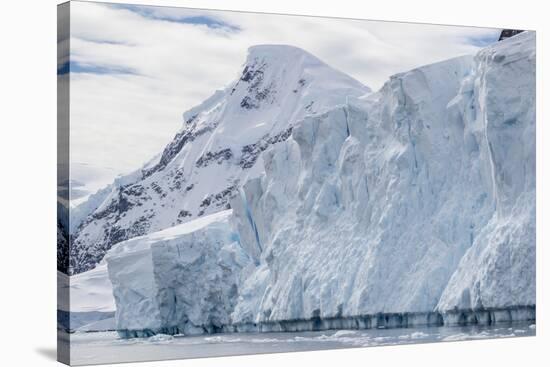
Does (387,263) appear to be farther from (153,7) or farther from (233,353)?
(153,7)

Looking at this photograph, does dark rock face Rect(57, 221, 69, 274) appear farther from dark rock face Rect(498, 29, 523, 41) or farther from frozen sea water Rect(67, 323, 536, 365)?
dark rock face Rect(498, 29, 523, 41)

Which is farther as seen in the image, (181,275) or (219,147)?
(219,147)

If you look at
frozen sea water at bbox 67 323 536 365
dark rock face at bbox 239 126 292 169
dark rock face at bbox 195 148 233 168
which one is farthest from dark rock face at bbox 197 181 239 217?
frozen sea water at bbox 67 323 536 365

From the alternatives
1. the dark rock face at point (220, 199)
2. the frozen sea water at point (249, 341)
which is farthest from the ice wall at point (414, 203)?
the dark rock face at point (220, 199)

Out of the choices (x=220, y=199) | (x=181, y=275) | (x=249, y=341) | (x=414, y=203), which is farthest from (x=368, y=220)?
(x=181, y=275)

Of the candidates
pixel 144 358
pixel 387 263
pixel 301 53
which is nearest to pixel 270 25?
pixel 301 53

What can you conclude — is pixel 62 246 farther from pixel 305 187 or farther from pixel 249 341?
pixel 305 187
